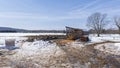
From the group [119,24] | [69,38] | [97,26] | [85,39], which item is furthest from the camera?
[119,24]

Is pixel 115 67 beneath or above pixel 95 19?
beneath

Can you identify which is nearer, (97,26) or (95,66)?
(95,66)

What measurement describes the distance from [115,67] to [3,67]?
694 cm

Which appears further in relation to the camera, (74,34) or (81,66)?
(74,34)

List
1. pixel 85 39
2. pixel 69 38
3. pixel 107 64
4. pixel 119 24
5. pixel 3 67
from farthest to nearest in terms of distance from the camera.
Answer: pixel 119 24
pixel 69 38
pixel 85 39
pixel 107 64
pixel 3 67

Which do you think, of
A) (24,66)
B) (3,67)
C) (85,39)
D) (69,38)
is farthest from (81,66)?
(69,38)

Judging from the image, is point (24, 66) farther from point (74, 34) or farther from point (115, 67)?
point (74, 34)

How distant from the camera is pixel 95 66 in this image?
12.2m

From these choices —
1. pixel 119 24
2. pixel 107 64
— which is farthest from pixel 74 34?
pixel 119 24

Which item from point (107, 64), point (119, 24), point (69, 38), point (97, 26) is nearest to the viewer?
point (107, 64)

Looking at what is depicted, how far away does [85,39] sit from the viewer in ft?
115

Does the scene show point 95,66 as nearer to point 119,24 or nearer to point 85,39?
point 85,39

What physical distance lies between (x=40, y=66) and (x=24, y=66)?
1.00m

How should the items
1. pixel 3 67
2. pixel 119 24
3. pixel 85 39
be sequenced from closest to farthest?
pixel 3 67
pixel 85 39
pixel 119 24
